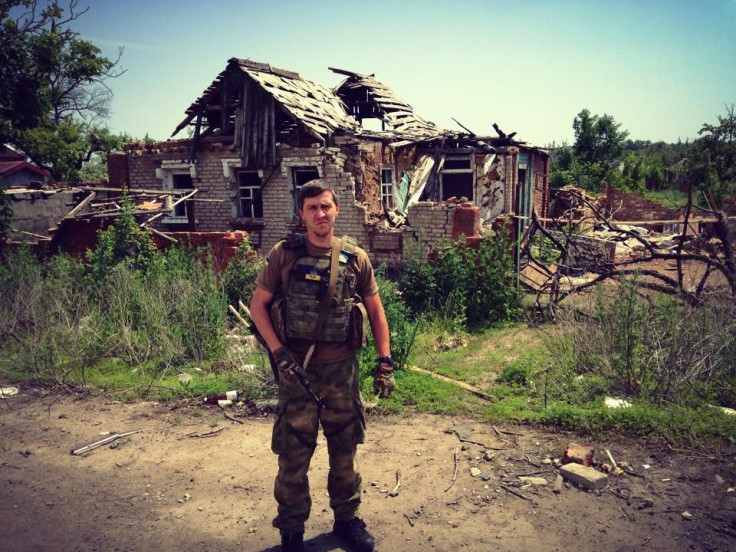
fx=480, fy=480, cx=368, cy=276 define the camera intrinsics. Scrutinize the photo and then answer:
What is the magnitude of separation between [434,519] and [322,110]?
11219 millimetres

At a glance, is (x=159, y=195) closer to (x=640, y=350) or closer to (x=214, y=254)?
(x=214, y=254)

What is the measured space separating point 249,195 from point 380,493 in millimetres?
9990

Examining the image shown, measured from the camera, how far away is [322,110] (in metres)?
12.4

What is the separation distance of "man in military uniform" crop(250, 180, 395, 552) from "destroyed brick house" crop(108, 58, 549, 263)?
724 centimetres

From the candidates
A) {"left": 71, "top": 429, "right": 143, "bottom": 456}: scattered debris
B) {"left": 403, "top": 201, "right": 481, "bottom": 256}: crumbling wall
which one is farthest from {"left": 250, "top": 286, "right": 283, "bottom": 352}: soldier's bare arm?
{"left": 403, "top": 201, "right": 481, "bottom": 256}: crumbling wall

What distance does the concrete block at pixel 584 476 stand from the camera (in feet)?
10.3

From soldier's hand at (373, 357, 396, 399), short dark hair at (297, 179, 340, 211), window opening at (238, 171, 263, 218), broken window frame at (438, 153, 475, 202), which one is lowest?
soldier's hand at (373, 357, 396, 399)

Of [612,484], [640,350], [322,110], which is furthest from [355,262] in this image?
[322,110]

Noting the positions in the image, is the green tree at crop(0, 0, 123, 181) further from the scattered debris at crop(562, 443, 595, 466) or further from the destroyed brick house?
the scattered debris at crop(562, 443, 595, 466)

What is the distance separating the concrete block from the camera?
315 centimetres

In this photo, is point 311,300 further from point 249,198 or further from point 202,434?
point 249,198

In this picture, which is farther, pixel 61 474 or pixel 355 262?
pixel 61 474

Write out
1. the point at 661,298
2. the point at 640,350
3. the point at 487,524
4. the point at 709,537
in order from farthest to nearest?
1. the point at 661,298
2. the point at 640,350
3. the point at 487,524
4. the point at 709,537

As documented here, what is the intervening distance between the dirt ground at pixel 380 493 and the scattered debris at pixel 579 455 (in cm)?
11
